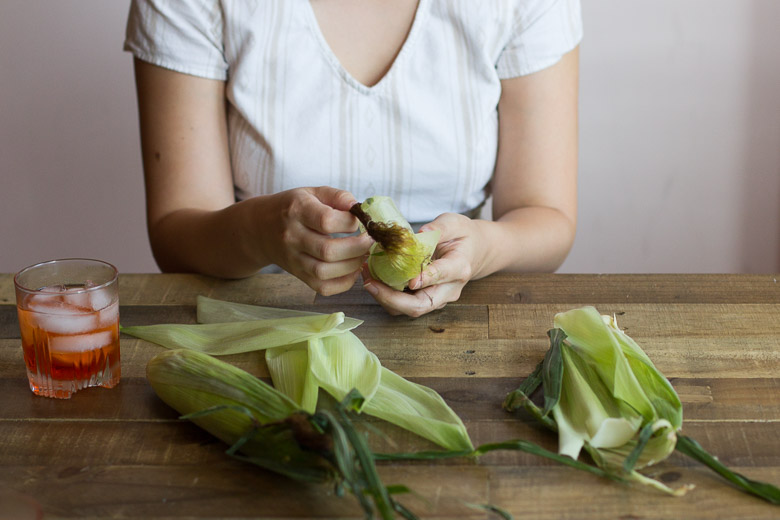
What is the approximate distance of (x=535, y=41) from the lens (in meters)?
1.45

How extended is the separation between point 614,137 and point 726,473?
65.5 inches

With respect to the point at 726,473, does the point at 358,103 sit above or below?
above

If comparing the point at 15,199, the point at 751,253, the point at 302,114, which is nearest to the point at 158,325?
the point at 302,114

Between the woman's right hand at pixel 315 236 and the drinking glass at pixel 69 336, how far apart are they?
24 centimetres

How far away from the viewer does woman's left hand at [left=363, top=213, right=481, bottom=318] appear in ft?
3.34

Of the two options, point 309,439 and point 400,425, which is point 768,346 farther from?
point 309,439

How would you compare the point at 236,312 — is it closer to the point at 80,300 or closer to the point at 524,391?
the point at 80,300

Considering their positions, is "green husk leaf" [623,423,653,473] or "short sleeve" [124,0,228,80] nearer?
"green husk leaf" [623,423,653,473]

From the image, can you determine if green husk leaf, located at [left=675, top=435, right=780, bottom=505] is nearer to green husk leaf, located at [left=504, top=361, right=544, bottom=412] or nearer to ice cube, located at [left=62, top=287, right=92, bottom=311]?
green husk leaf, located at [left=504, top=361, right=544, bottom=412]

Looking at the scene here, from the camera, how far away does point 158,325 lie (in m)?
1.04

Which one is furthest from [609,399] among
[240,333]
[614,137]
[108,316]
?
[614,137]

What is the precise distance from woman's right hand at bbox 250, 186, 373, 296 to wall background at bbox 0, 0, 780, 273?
1.38 m

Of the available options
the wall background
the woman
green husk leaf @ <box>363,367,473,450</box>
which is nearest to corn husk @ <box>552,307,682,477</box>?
green husk leaf @ <box>363,367,473,450</box>

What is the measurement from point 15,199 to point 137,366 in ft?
5.58
